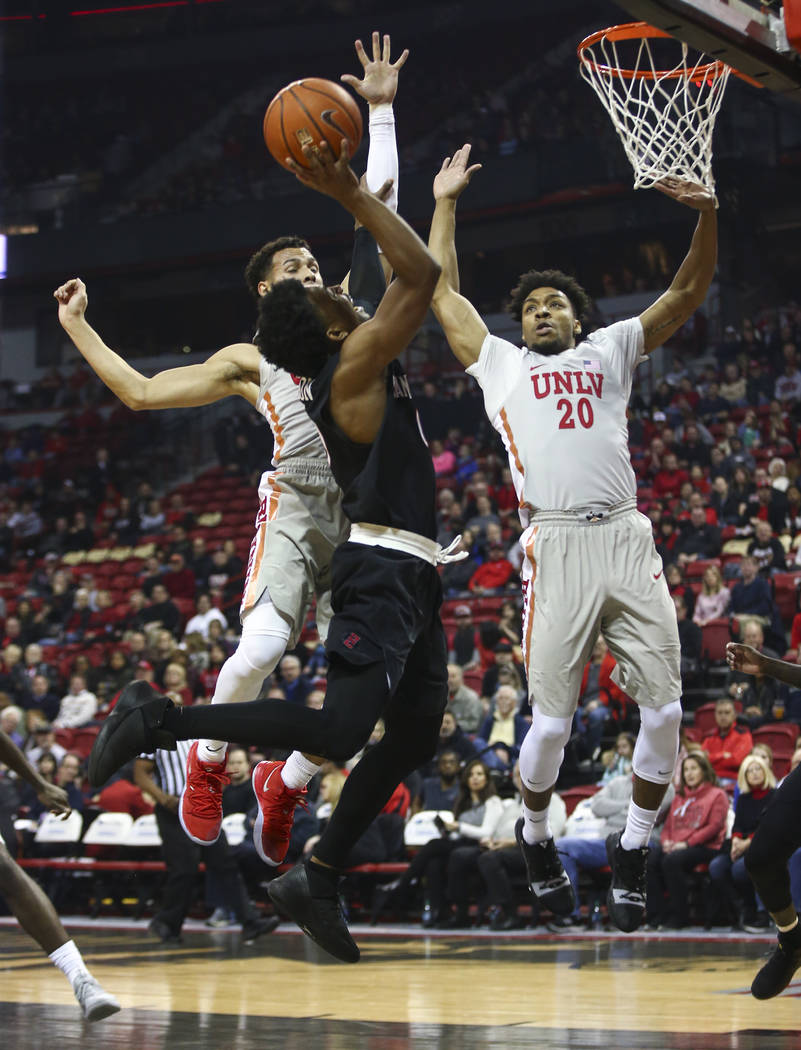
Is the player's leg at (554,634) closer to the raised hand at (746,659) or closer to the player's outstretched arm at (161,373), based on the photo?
the raised hand at (746,659)

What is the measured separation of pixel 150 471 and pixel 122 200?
22.8 feet

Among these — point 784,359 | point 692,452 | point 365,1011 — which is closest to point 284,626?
point 365,1011

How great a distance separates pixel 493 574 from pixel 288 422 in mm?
10062

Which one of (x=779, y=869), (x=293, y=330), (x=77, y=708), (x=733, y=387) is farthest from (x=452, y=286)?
(x=733, y=387)

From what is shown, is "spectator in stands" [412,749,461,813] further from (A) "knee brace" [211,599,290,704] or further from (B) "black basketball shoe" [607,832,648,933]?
(A) "knee brace" [211,599,290,704]

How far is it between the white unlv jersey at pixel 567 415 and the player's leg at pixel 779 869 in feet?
5.17

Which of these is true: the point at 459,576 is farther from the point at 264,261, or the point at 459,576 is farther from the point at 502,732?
the point at 264,261

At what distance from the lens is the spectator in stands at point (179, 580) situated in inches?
734

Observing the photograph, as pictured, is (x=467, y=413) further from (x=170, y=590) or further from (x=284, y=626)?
(x=284, y=626)

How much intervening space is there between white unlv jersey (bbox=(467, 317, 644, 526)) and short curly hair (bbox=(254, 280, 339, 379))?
0.96m

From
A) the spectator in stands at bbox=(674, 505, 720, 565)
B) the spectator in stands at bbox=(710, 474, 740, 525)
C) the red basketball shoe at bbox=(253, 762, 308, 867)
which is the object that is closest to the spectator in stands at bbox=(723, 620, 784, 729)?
the spectator in stands at bbox=(674, 505, 720, 565)

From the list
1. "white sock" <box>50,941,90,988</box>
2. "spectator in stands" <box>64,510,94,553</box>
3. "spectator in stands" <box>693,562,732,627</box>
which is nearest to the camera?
"white sock" <box>50,941,90,988</box>

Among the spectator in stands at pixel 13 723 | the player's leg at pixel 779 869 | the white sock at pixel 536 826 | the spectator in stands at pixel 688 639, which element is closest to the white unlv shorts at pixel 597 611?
the white sock at pixel 536 826

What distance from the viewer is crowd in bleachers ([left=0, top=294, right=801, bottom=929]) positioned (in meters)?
11.4
